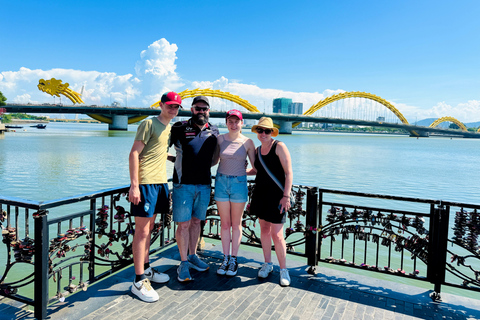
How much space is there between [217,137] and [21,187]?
577 inches

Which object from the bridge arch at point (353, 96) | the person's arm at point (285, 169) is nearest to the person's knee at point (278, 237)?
the person's arm at point (285, 169)

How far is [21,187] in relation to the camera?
14.7 meters

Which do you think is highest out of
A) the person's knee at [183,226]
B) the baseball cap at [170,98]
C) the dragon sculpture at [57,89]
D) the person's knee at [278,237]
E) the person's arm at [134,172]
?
the dragon sculpture at [57,89]

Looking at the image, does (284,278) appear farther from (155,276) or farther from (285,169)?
(155,276)

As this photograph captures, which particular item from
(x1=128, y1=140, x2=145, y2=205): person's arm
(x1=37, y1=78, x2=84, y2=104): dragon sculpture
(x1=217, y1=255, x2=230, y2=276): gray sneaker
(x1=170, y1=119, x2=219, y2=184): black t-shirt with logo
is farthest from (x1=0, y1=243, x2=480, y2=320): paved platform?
(x1=37, y1=78, x2=84, y2=104): dragon sculpture

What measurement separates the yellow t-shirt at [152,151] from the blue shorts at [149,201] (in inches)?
2.7

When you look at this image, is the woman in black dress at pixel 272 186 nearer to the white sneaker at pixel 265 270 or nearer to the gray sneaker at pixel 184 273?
the white sneaker at pixel 265 270

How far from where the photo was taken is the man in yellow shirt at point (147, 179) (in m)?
3.18

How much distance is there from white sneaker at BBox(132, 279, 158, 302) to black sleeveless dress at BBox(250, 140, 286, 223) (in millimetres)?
1416

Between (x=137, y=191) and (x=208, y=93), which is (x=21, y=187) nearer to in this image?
(x=137, y=191)

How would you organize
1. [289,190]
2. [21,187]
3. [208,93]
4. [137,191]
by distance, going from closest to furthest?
[137,191], [289,190], [21,187], [208,93]

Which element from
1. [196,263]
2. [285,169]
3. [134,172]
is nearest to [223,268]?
[196,263]

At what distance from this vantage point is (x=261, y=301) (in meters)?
3.30

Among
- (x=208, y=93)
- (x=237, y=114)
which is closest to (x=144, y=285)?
(x=237, y=114)
